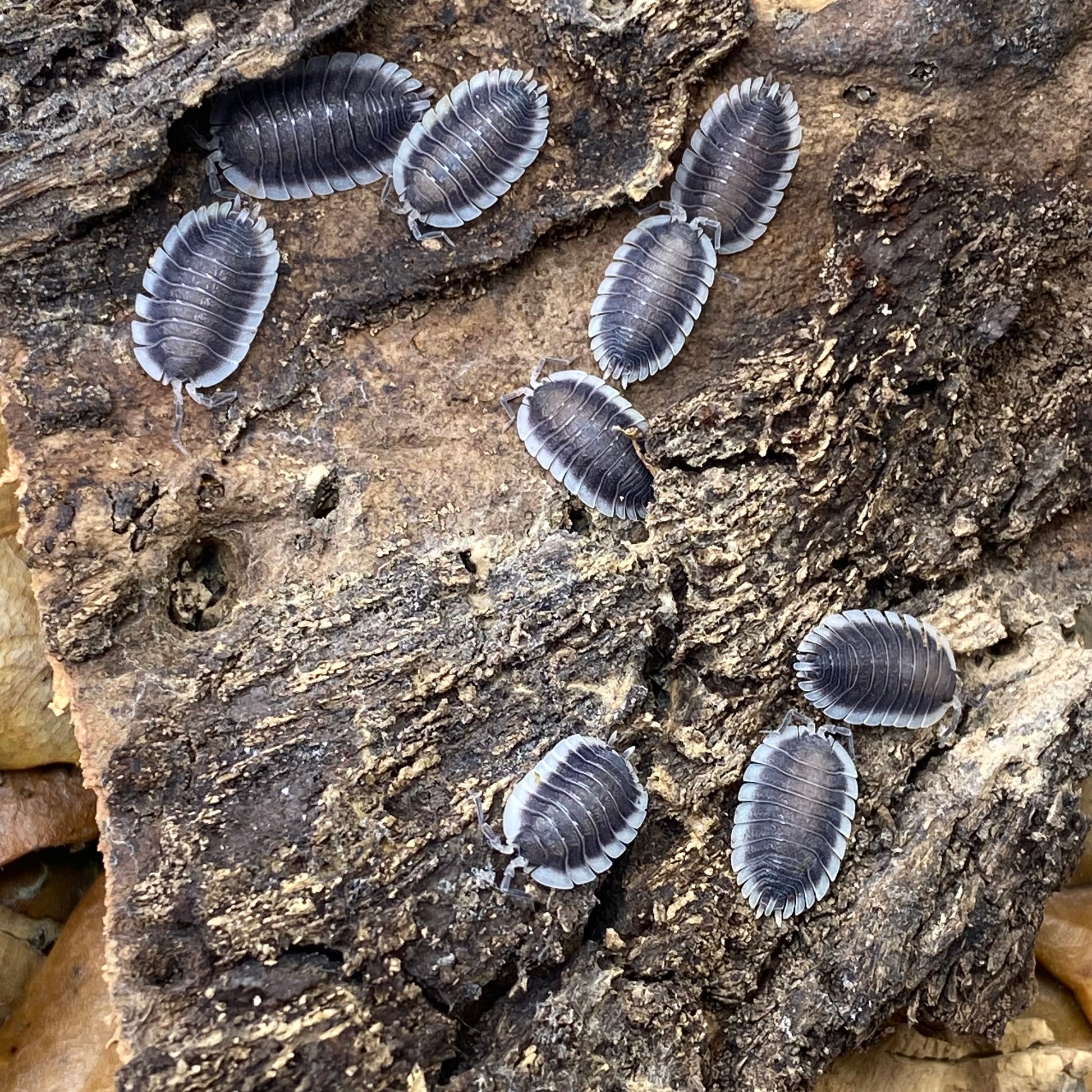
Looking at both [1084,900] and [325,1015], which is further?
[1084,900]

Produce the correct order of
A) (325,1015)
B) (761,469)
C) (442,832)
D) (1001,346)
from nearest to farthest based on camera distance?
(325,1015) < (442,832) < (761,469) < (1001,346)

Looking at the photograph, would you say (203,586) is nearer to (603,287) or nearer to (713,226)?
(603,287)

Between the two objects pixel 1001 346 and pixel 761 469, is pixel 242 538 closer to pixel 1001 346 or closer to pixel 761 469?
pixel 761 469

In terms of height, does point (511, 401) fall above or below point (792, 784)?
above

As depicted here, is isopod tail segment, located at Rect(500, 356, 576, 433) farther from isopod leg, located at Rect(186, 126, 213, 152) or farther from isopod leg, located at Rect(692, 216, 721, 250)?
isopod leg, located at Rect(186, 126, 213, 152)

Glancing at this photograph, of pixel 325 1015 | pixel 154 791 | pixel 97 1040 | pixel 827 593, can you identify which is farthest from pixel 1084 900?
pixel 97 1040

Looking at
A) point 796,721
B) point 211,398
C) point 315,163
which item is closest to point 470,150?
point 315,163

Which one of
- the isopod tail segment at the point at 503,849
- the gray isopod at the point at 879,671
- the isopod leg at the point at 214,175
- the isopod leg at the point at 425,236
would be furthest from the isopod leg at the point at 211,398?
the gray isopod at the point at 879,671

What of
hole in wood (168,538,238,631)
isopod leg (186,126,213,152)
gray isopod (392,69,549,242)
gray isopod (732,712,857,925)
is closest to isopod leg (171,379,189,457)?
hole in wood (168,538,238,631)
